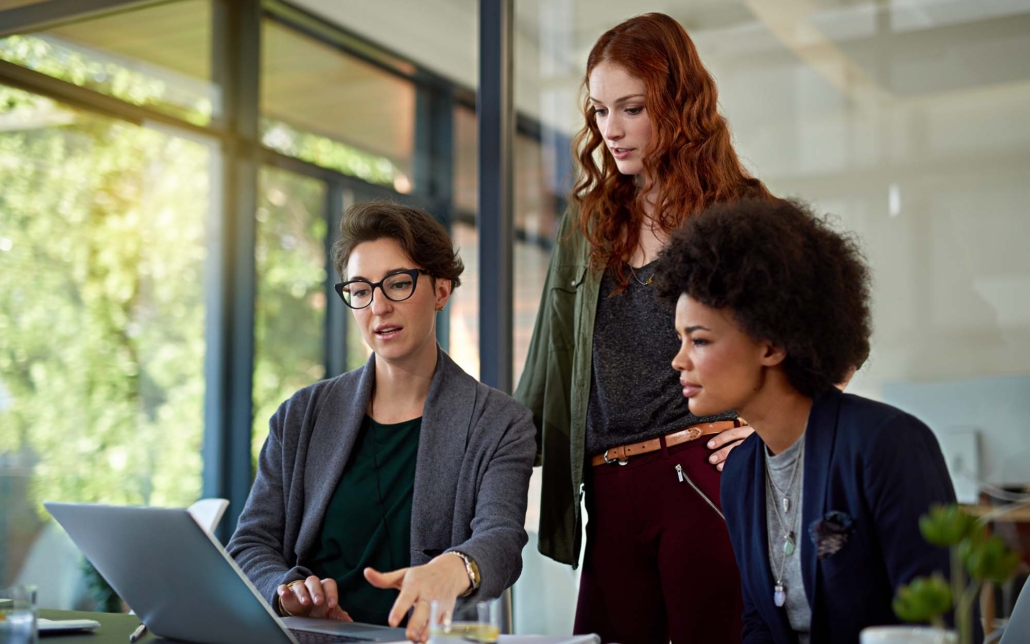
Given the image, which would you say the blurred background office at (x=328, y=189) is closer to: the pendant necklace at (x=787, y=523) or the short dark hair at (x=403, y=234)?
the short dark hair at (x=403, y=234)

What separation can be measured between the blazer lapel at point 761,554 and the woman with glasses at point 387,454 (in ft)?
1.30

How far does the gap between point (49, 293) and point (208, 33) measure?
4.84 ft

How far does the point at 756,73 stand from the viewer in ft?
10.0

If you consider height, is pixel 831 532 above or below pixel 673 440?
below

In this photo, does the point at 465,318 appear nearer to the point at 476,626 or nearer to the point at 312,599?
the point at 312,599

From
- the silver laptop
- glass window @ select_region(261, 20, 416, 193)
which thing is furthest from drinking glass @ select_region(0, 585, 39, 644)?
glass window @ select_region(261, 20, 416, 193)

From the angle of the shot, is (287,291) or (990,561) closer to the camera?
(990,561)

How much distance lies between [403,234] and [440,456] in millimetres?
418

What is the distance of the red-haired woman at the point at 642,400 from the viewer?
1.96 metres

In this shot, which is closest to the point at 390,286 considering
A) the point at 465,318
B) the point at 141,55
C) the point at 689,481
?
the point at 689,481

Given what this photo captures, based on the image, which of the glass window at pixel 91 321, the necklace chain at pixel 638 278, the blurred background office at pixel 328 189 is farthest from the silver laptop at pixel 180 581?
the glass window at pixel 91 321

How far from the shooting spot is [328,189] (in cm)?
560

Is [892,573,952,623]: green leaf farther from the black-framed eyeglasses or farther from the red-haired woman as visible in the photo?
the black-framed eyeglasses

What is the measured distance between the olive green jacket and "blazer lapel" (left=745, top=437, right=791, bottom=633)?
554mm
